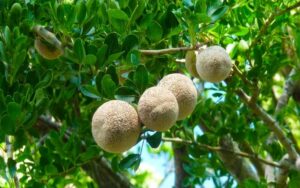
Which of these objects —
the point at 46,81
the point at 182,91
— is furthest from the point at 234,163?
the point at 182,91

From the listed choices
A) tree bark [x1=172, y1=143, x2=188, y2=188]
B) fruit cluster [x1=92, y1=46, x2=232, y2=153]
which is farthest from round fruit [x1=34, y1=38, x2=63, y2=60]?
tree bark [x1=172, y1=143, x2=188, y2=188]

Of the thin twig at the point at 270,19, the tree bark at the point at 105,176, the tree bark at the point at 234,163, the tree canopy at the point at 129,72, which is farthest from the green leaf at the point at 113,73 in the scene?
the tree bark at the point at 105,176

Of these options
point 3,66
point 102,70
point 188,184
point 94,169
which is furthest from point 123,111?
point 188,184

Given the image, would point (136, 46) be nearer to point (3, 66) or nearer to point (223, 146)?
point (3, 66)

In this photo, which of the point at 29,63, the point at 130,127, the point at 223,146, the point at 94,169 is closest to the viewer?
the point at 130,127

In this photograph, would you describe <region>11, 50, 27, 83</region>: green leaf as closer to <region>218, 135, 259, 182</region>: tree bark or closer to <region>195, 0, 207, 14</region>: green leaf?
<region>195, 0, 207, 14</region>: green leaf

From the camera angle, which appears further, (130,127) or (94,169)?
(94,169)

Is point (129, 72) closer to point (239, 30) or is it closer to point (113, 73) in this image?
point (113, 73)

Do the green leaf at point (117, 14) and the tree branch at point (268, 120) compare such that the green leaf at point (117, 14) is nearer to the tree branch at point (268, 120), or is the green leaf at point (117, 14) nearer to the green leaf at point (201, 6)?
the green leaf at point (201, 6)
